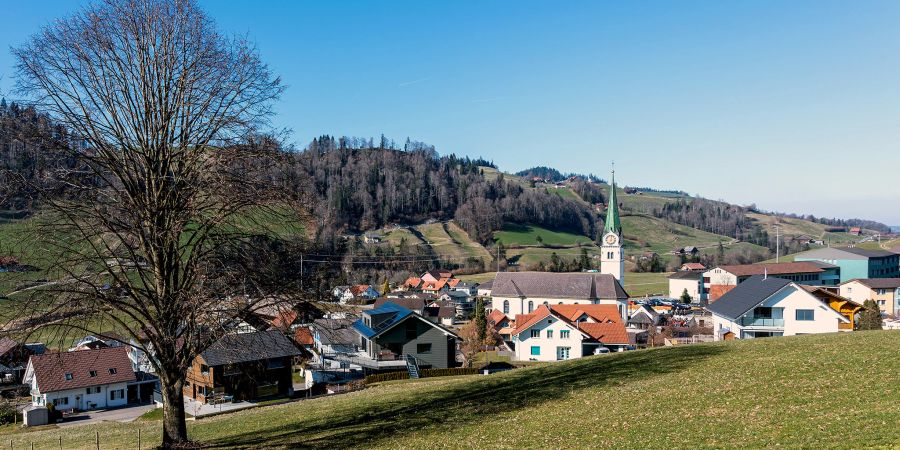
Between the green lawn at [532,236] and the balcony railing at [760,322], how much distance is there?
12297 cm

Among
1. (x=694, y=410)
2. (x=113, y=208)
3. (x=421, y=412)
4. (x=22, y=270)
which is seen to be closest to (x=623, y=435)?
(x=694, y=410)

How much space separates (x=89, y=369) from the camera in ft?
144

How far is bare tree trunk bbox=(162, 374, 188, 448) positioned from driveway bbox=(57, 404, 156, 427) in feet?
91.1

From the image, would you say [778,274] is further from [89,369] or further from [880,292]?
[89,369]

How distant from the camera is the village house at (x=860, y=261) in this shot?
109312 mm

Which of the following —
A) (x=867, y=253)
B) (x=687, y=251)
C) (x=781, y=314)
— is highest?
(x=687, y=251)

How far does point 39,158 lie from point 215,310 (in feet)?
18.0

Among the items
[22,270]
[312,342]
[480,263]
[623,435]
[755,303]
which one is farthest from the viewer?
[480,263]

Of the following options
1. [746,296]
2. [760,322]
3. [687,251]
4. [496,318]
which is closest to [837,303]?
[746,296]

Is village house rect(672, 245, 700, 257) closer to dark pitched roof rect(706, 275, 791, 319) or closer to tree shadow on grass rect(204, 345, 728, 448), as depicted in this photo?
dark pitched roof rect(706, 275, 791, 319)

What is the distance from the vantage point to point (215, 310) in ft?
45.3

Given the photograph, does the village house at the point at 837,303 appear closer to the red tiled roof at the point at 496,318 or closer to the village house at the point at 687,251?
the red tiled roof at the point at 496,318

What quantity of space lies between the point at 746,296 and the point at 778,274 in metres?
60.9

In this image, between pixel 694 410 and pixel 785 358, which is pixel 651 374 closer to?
pixel 785 358
